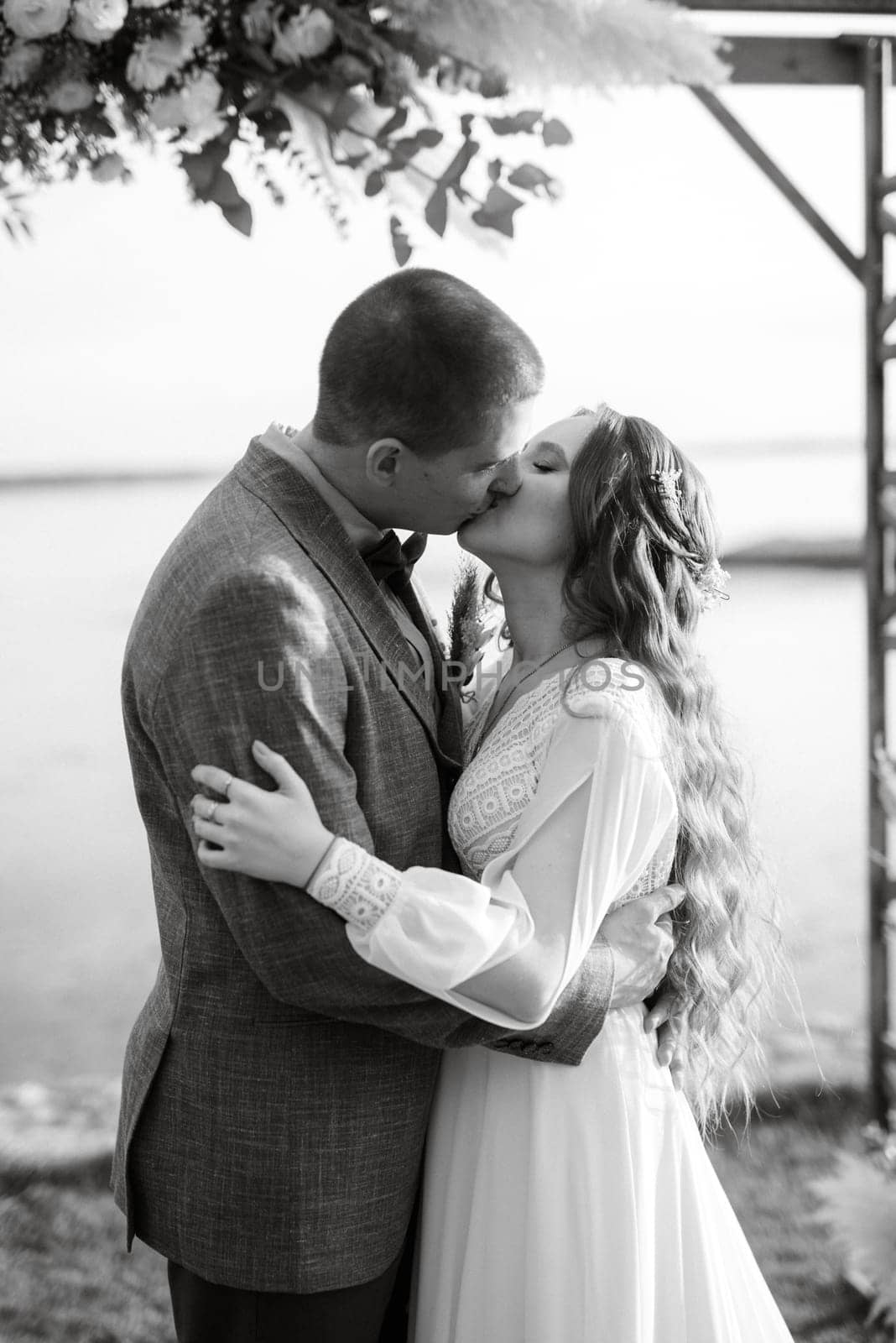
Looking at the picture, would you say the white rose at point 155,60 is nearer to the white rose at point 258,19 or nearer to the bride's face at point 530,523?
the white rose at point 258,19

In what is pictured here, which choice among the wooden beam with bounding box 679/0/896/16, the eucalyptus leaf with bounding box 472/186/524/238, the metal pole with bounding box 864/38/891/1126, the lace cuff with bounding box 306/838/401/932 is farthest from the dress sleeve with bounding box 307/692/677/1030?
the metal pole with bounding box 864/38/891/1126

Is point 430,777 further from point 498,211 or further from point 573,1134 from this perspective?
point 498,211

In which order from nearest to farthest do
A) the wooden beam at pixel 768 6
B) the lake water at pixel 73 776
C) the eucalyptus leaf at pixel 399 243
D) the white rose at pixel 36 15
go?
the white rose at pixel 36 15, the eucalyptus leaf at pixel 399 243, the wooden beam at pixel 768 6, the lake water at pixel 73 776

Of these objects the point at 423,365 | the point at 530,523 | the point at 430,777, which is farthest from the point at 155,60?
the point at 430,777

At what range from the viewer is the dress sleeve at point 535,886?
53.9 inches

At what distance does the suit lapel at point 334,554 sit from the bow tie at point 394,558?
0.09 metres

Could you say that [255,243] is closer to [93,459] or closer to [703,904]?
[93,459]

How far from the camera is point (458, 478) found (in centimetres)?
163

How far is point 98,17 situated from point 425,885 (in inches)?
39.7

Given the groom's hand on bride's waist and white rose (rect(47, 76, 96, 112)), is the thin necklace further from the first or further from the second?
white rose (rect(47, 76, 96, 112))

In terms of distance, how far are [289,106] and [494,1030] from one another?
3.63 feet

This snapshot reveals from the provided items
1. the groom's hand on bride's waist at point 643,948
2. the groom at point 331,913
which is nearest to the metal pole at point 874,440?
the groom's hand on bride's waist at point 643,948

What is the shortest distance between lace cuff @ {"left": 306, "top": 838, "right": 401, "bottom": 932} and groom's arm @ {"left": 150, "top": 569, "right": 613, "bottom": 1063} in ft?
0.08

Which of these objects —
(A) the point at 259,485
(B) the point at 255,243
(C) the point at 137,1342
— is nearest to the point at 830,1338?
(C) the point at 137,1342
